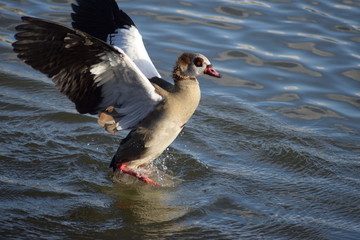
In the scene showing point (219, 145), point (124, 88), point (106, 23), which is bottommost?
point (219, 145)

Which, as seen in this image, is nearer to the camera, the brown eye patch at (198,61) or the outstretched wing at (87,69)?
the outstretched wing at (87,69)

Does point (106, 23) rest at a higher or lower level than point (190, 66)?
higher

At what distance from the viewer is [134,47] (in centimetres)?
729

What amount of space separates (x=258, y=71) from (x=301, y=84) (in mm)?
739

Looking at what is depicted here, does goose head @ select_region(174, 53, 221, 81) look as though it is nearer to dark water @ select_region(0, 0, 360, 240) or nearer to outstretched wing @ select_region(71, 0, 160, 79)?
Answer: outstretched wing @ select_region(71, 0, 160, 79)

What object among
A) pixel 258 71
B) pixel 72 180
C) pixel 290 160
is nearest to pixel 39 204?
pixel 72 180

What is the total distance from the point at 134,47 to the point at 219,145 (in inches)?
64.1

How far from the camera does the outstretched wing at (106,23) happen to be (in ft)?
24.3

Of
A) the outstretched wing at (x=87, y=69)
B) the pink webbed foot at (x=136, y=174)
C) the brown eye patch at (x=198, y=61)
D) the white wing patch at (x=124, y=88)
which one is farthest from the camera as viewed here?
the pink webbed foot at (x=136, y=174)

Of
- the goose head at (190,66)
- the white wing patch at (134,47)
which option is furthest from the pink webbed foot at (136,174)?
the goose head at (190,66)

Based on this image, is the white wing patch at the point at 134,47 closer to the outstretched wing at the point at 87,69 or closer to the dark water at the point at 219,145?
the outstretched wing at the point at 87,69

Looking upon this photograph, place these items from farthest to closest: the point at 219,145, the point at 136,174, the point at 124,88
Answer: the point at 219,145
the point at 136,174
the point at 124,88

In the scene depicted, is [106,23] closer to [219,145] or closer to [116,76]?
[116,76]

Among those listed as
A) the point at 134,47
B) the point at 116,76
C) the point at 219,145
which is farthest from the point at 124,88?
the point at 219,145
